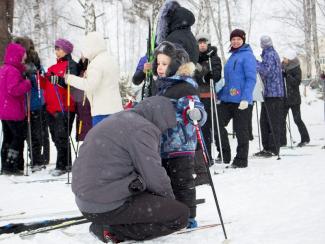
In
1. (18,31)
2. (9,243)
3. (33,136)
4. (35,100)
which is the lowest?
(9,243)

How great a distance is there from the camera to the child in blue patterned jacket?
363 centimetres

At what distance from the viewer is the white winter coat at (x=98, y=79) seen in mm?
5867

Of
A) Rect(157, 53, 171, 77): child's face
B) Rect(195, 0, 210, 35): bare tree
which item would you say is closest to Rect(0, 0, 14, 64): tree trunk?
Rect(157, 53, 171, 77): child's face

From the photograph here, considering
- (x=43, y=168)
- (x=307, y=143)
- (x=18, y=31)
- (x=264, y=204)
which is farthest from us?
(x=18, y=31)

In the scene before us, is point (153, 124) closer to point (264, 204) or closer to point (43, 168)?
point (264, 204)

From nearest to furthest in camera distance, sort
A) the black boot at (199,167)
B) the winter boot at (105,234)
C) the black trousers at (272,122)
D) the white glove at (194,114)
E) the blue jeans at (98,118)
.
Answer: the winter boot at (105,234) < the white glove at (194,114) < the black boot at (199,167) < the blue jeans at (98,118) < the black trousers at (272,122)

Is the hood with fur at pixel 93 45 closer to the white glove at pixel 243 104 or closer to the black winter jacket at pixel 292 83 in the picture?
the white glove at pixel 243 104

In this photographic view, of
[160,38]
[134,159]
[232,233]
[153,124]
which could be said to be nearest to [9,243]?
[134,159]

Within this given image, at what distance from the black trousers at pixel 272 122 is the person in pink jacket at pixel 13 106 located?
12.7 feet

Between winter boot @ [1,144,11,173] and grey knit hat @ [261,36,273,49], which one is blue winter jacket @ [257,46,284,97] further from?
winter boot @ [1,144,11,173]

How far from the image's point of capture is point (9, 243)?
3.45 meters

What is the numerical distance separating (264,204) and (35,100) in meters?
3.95

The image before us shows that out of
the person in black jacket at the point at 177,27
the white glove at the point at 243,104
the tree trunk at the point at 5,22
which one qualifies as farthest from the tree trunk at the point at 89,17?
the person in black jacket at the point at 177,27

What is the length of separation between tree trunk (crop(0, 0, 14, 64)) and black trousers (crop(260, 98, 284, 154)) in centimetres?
500
